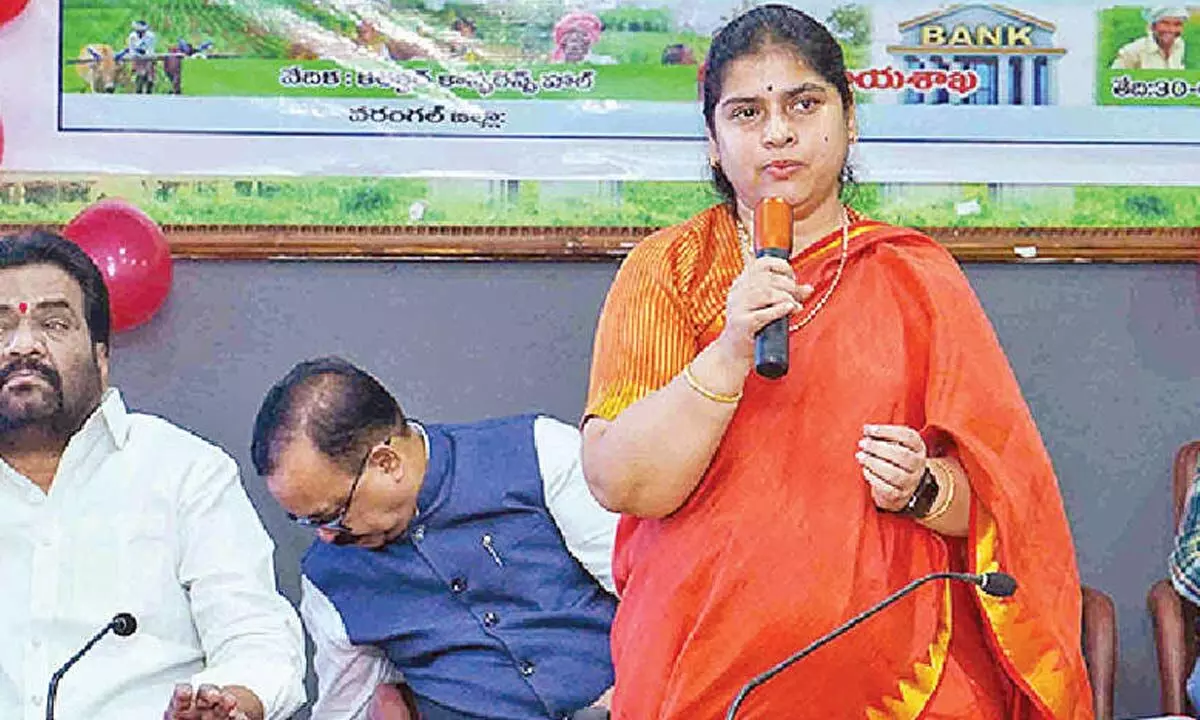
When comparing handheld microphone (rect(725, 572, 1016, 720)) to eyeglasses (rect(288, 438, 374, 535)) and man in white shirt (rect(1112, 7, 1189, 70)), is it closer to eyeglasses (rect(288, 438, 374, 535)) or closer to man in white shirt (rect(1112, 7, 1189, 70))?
eyeglasses (rect(288, 438, 374, 535))

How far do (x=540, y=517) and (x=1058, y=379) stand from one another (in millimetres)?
1017

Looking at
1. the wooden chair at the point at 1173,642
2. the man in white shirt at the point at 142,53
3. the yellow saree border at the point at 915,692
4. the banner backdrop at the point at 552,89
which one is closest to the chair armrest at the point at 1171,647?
the wooden chair at the point at 1173,642

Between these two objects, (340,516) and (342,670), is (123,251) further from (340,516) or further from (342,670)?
(342,670)

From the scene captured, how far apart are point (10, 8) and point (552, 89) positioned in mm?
927

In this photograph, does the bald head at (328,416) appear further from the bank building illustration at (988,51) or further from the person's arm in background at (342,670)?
the bank building illustration at (988,51)

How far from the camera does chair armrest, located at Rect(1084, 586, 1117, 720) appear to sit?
Result: 2861 mm

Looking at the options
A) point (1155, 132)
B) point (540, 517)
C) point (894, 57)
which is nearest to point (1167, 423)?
point (1155, 132)

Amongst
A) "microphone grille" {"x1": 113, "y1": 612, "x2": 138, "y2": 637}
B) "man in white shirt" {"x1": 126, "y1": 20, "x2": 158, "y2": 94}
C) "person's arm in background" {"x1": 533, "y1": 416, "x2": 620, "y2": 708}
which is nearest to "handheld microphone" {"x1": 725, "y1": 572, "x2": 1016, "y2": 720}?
"microphone grille" {"x1": 113, "y1": 612, "x2": 138, "y2": 637}

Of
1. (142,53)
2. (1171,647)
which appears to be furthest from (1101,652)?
(142,53)

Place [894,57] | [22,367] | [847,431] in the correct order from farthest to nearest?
1. [894,57]
2. [22,367]
3. [847,431]

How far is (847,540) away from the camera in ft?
6.19

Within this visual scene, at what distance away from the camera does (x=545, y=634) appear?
9.16 ft

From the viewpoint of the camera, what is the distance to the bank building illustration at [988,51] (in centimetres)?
325

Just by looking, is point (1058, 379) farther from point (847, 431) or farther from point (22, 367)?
point (22, 367)
